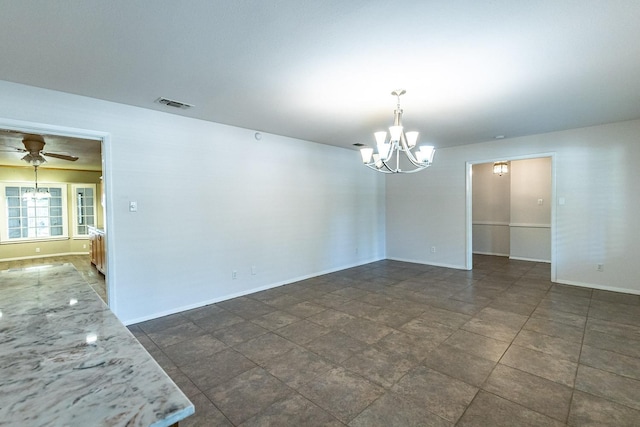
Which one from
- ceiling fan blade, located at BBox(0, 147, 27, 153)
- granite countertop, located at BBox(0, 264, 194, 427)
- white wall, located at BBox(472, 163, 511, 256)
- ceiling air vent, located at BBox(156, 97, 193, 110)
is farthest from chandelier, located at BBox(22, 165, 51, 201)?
white wall, located at BBox(472, 163, 511, 256)

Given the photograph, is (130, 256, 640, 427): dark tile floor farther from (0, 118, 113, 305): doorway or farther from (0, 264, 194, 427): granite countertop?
(0, 118, 113, 305): doorway

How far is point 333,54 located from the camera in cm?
230

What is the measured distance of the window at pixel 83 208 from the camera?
26.8 feet

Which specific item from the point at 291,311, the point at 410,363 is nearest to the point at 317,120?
the point at 291,311

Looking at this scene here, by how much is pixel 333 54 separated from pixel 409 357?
2.63m

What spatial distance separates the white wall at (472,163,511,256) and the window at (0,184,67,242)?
1098 cm

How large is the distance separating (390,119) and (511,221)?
4.82 metres

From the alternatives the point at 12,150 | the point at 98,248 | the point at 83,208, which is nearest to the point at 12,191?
the point at 83,208

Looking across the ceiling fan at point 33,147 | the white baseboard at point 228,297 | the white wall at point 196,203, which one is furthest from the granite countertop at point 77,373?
the ceiling fan at point 33,147

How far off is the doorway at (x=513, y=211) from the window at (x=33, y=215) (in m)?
10.2

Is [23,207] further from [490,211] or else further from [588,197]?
[588,197]

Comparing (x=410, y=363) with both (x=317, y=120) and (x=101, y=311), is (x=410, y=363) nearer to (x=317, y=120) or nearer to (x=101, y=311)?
(x=101, y=311)

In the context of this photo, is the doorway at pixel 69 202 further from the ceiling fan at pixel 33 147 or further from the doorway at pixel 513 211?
the doorway at pixel 513 211

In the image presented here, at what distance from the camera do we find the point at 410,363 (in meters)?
2.55
